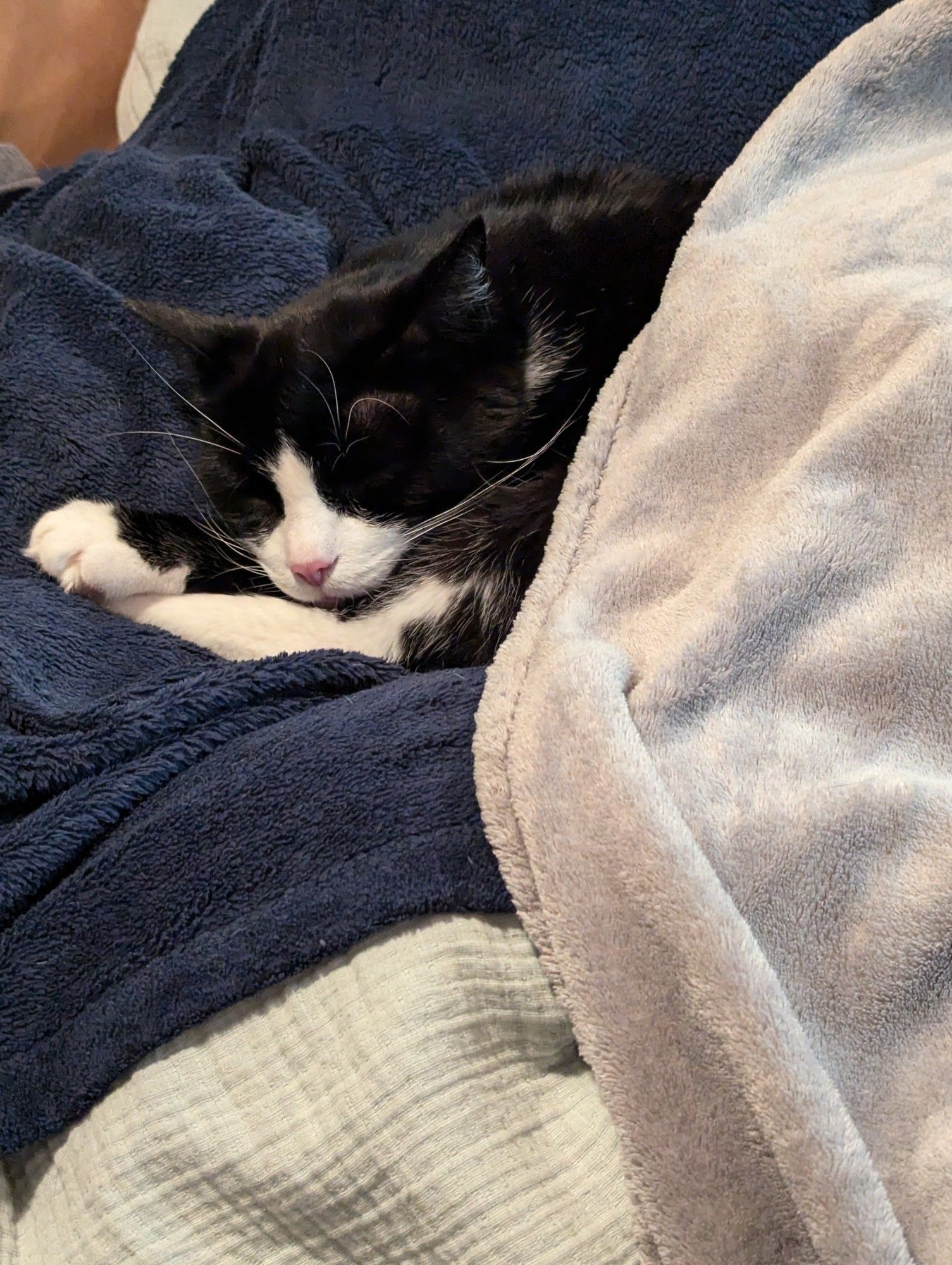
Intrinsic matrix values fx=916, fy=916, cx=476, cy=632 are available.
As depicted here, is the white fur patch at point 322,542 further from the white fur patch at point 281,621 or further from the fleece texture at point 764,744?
the fleece texture at point 764,744

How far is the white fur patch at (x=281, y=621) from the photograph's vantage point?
889mm

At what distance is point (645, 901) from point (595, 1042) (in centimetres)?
10

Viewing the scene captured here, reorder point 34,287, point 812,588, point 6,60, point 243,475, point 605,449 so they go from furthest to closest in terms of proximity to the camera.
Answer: point 6,60 → point 34,287 → point 243,475 → point 605,449 → point 812,588

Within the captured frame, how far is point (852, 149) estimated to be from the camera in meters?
0.86

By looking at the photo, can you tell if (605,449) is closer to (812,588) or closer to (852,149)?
(812,588)

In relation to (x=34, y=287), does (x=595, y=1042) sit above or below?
below

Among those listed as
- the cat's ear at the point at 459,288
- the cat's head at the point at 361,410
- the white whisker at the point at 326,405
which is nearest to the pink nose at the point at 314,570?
the cat's head at the point at 361,410

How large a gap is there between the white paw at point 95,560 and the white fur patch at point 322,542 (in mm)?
121

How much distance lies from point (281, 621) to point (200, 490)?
0.95ft

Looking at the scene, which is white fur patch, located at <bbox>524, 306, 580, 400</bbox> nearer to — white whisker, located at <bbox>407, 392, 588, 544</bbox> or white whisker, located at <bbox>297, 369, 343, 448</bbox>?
white whisker, located at <bbox>407, 392, 588, 544</bbox>

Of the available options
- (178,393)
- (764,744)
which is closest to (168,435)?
(178,393)

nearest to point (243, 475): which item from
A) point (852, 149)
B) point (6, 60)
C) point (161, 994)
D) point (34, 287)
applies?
point (34, 287)

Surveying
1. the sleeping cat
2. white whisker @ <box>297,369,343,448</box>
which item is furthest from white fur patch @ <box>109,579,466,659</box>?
white whisker @ <box>297,369,343,448</box>

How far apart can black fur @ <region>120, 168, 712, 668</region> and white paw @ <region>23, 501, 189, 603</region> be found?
17 millimetres
